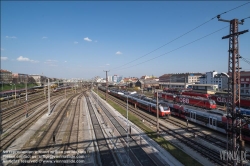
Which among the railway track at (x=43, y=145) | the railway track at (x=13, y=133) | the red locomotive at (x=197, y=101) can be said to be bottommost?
the railway track at (x=43, y=145)

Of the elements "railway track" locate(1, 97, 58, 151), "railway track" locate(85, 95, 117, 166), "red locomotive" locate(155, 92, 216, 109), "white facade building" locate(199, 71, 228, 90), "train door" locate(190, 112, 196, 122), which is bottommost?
"railway track" locate(85, 95, 117, 166)

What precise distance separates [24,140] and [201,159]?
1923cm

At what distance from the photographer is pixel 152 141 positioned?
20.5 m

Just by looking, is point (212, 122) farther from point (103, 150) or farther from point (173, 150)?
point (103, 150)

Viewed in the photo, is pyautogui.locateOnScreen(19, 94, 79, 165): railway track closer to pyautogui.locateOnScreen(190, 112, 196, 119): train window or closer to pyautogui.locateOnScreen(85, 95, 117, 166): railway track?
pyautogui.locateOnScreen(85, 95, 117, 166): railway track

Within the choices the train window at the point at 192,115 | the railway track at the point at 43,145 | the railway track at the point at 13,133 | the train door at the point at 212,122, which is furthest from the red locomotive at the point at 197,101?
the railway track at the point at 13,133

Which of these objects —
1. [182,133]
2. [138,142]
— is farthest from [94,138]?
[182,133]

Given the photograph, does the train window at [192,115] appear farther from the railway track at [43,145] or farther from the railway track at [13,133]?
the railway track at [13,133]

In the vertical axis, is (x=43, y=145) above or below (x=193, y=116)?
below

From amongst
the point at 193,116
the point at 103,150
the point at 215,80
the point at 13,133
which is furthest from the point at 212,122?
the point at 215,80

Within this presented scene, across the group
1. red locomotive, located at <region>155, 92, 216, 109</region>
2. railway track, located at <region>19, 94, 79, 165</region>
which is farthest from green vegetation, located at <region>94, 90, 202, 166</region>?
red locomotive, located at <region>155, 92, 216, 109</region>

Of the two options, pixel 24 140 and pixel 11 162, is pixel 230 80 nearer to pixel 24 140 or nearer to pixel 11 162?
pixel 11 162

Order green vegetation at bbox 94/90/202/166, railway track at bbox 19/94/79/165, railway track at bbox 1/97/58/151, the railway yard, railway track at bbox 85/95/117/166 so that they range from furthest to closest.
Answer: railway track at bbox 1/97/58/151, railway track at bbox 19/94/79/165, the railway yard, railway track at bbox 85/95/117/166, green vegetation at bbox 94/90/202/166

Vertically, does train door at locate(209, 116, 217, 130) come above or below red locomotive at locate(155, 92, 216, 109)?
below
